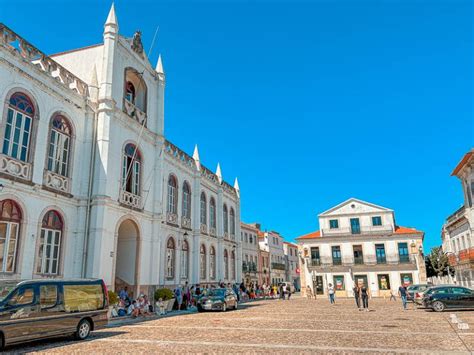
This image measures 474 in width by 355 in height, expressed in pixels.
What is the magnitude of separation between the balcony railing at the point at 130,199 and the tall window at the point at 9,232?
5.78 m

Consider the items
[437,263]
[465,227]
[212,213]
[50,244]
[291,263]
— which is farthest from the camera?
[291,263]

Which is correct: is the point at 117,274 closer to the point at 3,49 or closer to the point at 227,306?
the point at 227,306

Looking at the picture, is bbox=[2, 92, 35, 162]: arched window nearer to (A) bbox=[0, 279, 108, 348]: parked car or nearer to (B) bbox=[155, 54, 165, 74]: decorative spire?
(A) bbox=[0, 279, 108, 348]: parked car

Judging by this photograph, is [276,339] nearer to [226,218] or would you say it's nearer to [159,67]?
[159,67]

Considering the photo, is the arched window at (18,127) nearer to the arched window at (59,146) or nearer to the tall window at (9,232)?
the arched window at (59,146)

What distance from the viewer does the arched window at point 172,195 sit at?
27586 millimetres

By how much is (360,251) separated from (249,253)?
1402 centimetres

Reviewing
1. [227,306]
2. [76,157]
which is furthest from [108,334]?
[227,306]

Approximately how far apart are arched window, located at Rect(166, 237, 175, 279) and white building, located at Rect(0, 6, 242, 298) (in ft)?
0.39

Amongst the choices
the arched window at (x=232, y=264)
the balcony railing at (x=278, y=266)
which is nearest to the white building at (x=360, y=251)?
the arched window at (x=232, y=264)

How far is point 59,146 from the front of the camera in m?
17.6

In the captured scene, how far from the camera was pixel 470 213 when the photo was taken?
31.2 m

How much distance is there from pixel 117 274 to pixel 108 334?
914 cm

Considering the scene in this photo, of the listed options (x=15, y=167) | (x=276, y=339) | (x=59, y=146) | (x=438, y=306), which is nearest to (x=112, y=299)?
(x=15, y=167)
